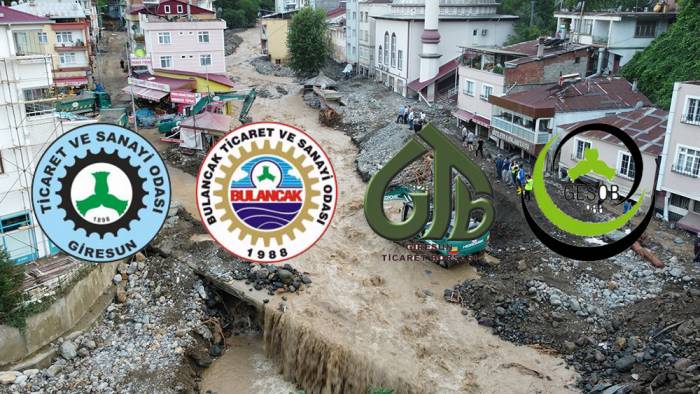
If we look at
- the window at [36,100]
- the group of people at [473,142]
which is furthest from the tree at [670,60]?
the window at [36,100]

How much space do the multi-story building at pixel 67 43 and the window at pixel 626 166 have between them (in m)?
39.1

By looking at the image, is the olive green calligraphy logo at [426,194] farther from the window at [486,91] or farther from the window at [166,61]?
the window at [166,61]

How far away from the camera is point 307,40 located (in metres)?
55.7

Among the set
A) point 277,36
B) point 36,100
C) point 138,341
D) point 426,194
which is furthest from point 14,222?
point 277,36

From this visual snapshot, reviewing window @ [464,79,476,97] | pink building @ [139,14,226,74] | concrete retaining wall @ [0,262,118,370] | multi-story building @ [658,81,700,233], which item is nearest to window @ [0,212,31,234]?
concrete retaining wall @ [0,262,118,370]

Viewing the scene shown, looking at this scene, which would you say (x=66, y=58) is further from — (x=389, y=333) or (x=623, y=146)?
(x=623, y=146)

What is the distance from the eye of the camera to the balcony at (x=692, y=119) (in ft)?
73.8

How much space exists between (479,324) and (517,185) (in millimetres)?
8932

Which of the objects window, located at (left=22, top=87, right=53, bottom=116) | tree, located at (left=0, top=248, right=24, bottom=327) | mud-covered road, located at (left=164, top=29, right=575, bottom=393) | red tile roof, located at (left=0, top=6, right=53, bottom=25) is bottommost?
mud-covered road, located at (left=164, top=29, right=575, bottom=393)

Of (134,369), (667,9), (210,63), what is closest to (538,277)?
(134,369)

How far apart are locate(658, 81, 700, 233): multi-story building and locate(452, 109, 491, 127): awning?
38.8 ft

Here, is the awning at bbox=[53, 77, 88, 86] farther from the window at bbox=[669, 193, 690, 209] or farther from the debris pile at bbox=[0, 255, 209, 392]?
the window at bbox=[669, 193, 690, 209]

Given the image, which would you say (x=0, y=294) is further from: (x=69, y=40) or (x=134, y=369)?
(x=69, y=40)

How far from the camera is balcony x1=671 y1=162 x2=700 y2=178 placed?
74.8 ft
